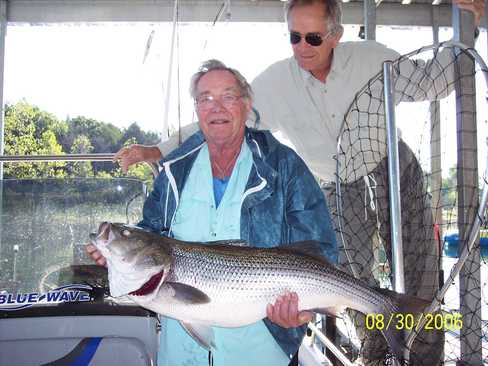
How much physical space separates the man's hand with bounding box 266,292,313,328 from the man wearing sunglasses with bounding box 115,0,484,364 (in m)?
1.77

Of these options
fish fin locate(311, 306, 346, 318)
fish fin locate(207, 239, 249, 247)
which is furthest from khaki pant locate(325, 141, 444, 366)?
fish fin locate(207, 239, 249, 247)

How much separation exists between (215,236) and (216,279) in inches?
12.6

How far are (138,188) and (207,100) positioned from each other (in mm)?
1126

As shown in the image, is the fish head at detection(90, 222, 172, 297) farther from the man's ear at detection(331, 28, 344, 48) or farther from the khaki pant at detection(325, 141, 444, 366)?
the man's ear at detection(331, 28, 344, 48)

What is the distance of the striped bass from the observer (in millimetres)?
2354

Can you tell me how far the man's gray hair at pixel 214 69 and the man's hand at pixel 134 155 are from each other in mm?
970

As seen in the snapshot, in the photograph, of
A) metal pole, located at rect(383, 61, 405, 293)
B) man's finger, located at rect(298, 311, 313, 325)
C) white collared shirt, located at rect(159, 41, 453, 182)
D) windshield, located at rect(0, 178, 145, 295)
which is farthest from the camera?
white collared shirt, located at rect(159, 41, 453, 182)

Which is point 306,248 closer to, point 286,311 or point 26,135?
point 286,311

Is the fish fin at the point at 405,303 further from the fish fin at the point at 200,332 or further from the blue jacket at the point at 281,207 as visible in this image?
the fish fin at the point at 200,332

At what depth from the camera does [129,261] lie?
7.74 ft

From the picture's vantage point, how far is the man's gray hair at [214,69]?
2877 millimetres

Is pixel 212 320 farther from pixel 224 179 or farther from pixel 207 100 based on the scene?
pixel 207 100

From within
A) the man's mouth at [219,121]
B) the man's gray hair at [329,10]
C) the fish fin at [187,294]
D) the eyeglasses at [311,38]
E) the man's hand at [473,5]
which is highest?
the man's gray hair at [329,10]
